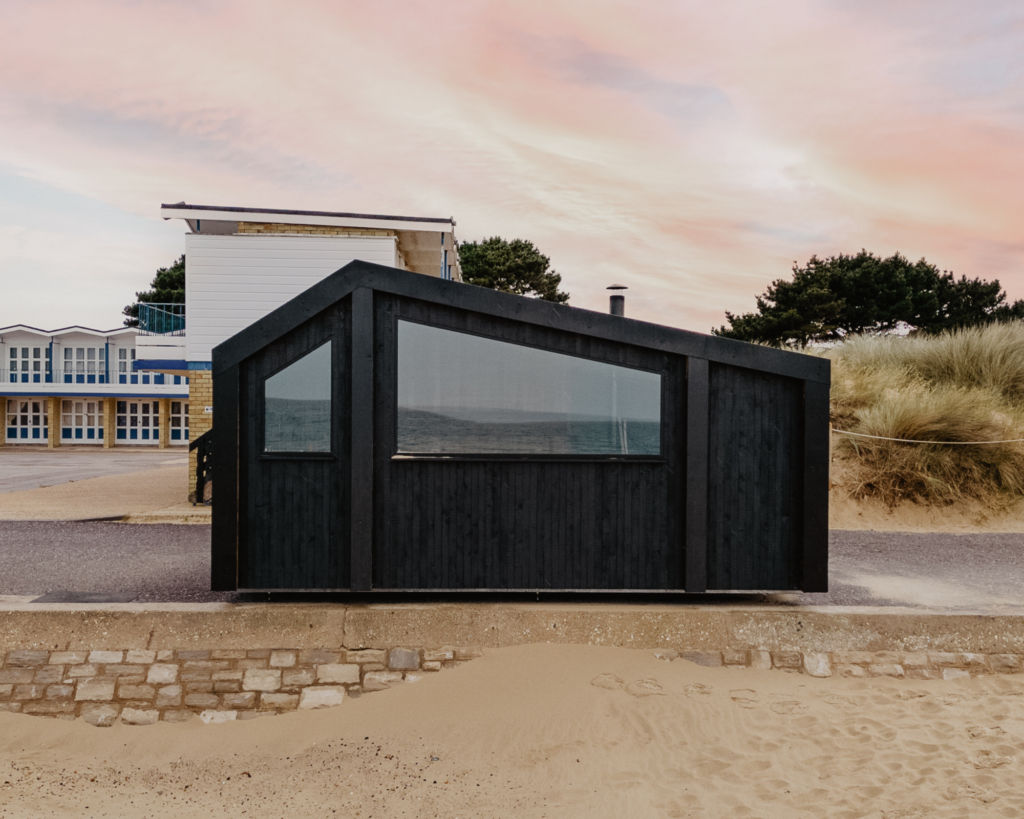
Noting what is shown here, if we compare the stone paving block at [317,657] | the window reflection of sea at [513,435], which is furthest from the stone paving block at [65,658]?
the window reflection of sea at [513,435]

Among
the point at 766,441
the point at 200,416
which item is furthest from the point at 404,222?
the point at 766,441

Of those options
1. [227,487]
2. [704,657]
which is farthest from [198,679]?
[704,657]

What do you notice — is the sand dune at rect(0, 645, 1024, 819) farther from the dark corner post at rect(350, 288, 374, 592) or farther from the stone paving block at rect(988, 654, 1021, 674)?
the dark corner post at rect(350, 288, 374, 592)

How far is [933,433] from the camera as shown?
37.9 feet

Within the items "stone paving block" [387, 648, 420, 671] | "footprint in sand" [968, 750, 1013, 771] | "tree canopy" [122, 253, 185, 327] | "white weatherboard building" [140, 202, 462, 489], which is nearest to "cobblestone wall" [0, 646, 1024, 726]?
"stone paving block" [387, 648, 420, 671]

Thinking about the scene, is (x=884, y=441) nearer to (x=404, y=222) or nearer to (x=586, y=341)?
(x=586, y=341)

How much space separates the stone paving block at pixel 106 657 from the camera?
562 cm

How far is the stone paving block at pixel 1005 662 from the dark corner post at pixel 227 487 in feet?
21.3

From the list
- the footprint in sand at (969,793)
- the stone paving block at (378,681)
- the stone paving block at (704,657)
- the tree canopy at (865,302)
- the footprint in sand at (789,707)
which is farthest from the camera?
the tree canopy at (865,302)

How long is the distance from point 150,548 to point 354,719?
4.98 meters

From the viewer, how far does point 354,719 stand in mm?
5445

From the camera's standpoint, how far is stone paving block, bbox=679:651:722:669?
18.8 ft

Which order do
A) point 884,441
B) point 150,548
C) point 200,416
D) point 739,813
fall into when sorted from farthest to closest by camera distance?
point 200,416 → point 884,441 → point 150,548 → point 739,813

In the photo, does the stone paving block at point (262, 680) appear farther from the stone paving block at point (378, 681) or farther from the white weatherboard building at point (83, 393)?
the white weatherboard building at point (83, 393)
